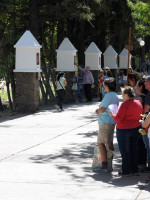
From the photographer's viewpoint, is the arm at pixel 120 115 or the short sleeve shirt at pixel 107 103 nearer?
the arm at pixel 120 115

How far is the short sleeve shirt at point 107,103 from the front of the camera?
9.91 metres

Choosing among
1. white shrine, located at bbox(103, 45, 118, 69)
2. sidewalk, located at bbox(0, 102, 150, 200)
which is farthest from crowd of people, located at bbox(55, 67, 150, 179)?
white shrine, located at bbox(103, 45, 118, 69)

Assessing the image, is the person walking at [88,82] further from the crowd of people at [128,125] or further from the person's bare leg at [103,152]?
the person's bare leg at [103,152]

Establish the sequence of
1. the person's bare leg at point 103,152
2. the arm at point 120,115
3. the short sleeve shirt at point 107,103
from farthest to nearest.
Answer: the person's bare leg at point 103,152, the short sleeve shirt at point 107,103, the arm at point 120,115

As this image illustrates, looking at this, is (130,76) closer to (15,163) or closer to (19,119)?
(15,163)

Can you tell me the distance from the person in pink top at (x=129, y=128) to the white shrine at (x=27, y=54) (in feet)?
38.9

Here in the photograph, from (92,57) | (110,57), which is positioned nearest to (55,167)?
(92,57)

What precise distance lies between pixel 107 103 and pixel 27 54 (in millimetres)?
11828

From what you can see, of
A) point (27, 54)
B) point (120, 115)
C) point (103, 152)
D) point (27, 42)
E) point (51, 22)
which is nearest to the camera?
point (120, 115)

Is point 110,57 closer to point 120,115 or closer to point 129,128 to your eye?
point 129,128

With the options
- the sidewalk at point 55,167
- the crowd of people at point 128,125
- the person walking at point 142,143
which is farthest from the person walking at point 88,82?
the person walking at point 142,143

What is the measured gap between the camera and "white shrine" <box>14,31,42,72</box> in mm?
21250

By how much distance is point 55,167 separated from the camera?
10.4m

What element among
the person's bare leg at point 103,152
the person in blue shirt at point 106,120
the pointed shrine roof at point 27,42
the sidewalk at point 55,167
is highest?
→ the pointed shrine roof at point 27,42
